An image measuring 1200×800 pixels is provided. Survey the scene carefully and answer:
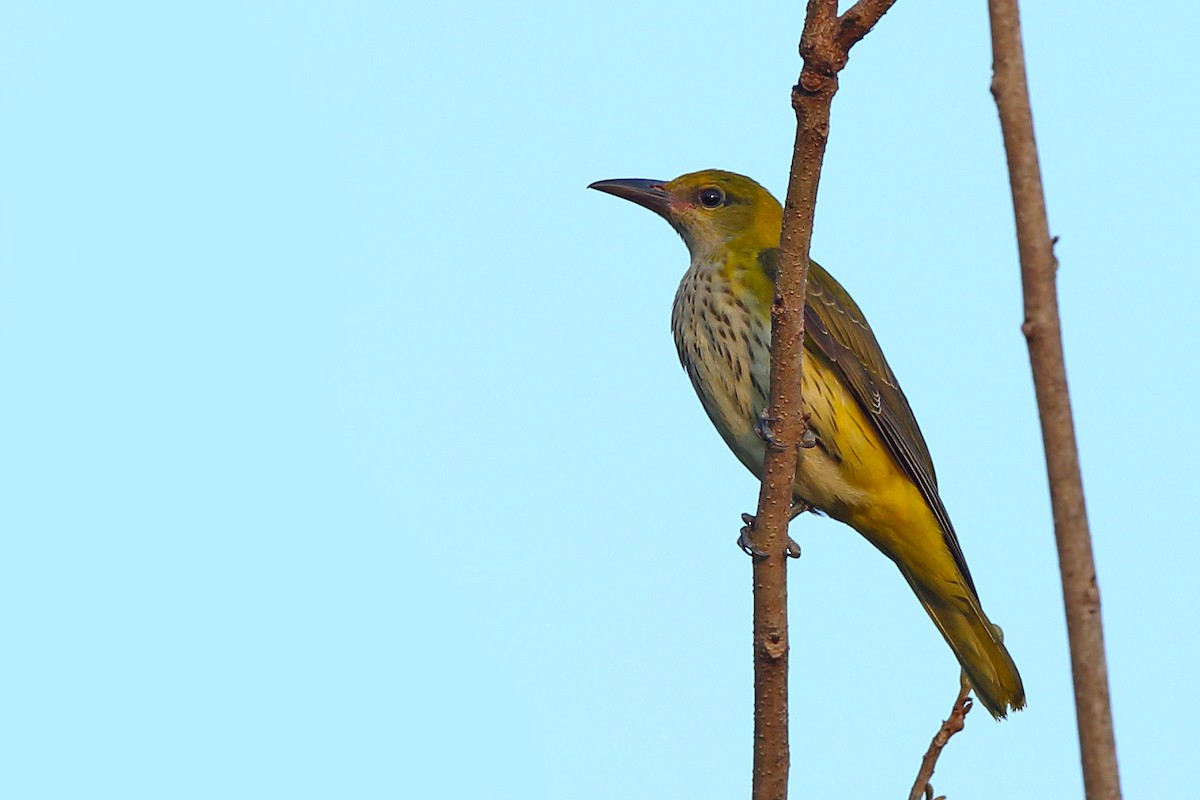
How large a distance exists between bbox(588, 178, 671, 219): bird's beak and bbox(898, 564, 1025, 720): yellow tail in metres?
2.03

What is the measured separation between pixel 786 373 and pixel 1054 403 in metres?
1.83

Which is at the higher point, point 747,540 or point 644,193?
point 644,193

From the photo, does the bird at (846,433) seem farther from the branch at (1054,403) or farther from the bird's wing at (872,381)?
the branch at (1054,403)

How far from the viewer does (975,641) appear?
573 cm

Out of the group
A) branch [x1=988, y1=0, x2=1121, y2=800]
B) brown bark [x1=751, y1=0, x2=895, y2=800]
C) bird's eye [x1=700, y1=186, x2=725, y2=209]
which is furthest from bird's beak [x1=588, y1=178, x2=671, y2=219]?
branch [x1=988, y1=0, x2=1121, y2=800]

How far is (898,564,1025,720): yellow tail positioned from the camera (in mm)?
5508

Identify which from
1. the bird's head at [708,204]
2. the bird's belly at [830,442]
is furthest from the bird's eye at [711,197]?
the bird's belly at [830,442]

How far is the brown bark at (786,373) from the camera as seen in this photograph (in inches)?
112

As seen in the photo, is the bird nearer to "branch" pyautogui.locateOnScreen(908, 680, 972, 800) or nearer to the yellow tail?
the yellow tail

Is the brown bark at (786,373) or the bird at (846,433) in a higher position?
the bird at (846,433)

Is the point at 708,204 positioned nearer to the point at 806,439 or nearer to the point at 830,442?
the point at 830,442

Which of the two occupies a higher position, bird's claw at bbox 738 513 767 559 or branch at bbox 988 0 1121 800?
bird's claw at bbox 738 513 767 559

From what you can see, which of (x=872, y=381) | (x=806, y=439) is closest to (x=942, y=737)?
(x=806, y=439)

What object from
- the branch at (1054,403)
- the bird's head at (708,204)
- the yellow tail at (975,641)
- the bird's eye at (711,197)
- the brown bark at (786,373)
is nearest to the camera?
the branch at (1054,403)
